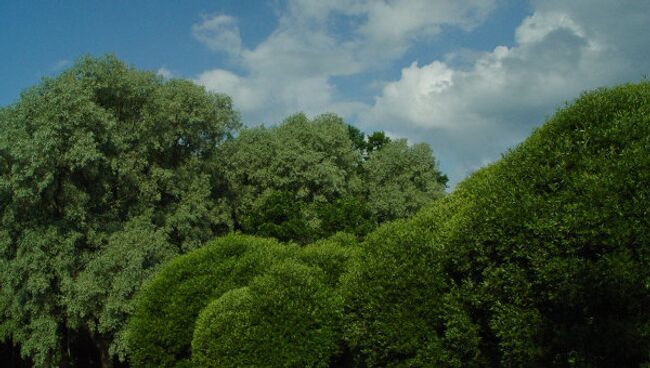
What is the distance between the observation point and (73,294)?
2758cm

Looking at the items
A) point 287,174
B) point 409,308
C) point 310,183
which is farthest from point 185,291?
point 310,183

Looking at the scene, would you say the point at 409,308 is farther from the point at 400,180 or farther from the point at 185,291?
the point at 400,180

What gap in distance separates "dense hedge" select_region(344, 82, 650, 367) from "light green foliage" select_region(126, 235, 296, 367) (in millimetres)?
6547

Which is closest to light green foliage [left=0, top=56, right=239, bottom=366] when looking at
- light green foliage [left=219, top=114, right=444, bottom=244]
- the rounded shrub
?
light green foliage [left=219, top=114, right=444, bottom=244]

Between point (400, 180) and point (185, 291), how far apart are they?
123 feet

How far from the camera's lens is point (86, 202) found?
1148 inches

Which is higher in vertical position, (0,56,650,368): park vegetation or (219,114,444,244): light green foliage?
(219,114,444,244): light green foliage

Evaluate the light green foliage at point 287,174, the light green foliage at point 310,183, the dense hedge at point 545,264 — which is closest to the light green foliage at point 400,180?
the light green foliage at point 310,183

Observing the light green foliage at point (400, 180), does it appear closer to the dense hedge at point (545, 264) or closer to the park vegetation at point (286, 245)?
the park vegetation at point (286, 245)

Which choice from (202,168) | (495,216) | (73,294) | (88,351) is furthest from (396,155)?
(495,216)

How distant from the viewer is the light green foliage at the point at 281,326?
14906mm

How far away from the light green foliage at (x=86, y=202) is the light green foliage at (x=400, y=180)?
2116cm

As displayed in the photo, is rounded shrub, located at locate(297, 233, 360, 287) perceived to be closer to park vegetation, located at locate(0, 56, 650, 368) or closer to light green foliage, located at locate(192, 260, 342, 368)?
park vegetation, located at locate(0, 56, 650, 368)

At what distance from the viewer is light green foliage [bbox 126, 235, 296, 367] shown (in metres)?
18.6
